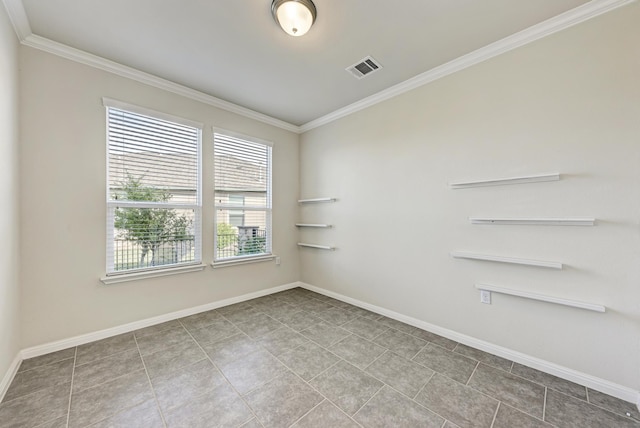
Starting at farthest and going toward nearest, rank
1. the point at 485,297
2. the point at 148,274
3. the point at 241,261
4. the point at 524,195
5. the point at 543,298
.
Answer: the point at 241,261, the point at 148,274, the point at 485,297, the point at 524,195, the point at 543,298

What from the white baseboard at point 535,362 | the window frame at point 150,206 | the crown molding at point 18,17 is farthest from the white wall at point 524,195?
the crown molding at point 18,17

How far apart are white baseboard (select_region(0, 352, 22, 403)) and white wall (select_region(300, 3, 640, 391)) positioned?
122 inches

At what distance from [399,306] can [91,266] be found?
3162mm

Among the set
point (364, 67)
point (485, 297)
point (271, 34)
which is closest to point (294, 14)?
point (271, 34)

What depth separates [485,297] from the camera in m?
2.22

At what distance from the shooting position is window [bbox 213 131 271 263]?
10.7 feet

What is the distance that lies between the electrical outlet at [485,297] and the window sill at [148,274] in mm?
3011

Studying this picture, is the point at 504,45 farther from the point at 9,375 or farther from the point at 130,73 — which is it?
the point at 9,375

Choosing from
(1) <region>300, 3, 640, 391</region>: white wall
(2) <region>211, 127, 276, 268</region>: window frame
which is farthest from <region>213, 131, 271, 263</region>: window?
(1) <region>300, 3, 640, 391</region>: white wall

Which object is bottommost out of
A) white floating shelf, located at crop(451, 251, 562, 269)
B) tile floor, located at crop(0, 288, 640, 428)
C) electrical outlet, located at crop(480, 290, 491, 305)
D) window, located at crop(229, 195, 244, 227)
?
tile floor, located at crop(0, 288, 640, 428)

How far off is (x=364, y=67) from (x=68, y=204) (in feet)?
10.0

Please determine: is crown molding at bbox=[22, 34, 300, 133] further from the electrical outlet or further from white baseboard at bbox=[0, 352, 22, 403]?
the electrical outlet

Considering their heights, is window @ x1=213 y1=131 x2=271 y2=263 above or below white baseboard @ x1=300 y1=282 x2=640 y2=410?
above

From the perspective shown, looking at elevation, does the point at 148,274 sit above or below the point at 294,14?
below
